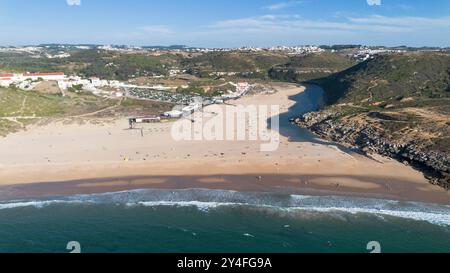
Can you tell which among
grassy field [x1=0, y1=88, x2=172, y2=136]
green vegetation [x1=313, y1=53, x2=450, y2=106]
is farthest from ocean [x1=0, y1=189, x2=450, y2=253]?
green vegetation [x1=313, y1=53, x2=450, y2=106]

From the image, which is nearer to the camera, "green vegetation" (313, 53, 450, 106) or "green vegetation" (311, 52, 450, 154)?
"green vegetation" (311, 52, 450, 154)

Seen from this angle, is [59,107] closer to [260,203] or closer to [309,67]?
[260,203]

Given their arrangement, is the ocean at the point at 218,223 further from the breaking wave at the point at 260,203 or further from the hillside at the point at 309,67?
the hillside at the point at 309,67

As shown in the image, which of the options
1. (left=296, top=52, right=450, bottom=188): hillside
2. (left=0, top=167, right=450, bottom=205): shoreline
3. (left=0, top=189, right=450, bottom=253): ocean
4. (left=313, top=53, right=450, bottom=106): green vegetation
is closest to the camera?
(left=0, top=189, right=450, bottom=253): ocean

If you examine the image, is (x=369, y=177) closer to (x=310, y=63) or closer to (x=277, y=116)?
(x=277, y=116)

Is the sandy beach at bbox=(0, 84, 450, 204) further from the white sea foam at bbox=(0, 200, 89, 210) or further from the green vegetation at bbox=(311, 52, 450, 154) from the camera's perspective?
the green vegetation at bbox=(311, 52, 450, 154)
